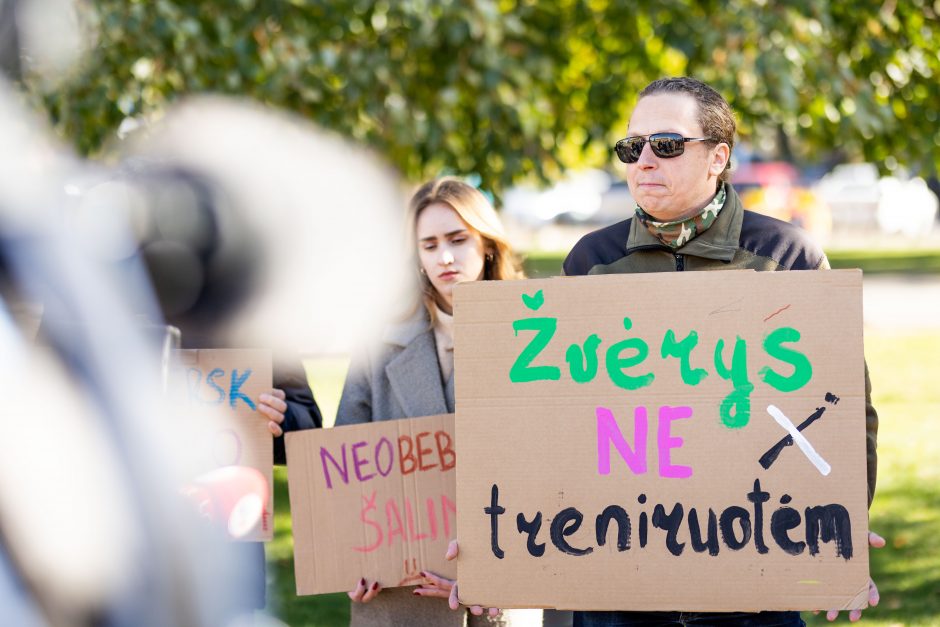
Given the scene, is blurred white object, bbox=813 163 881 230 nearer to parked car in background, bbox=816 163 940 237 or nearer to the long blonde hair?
parked car in background, bbox=816 163 940 237

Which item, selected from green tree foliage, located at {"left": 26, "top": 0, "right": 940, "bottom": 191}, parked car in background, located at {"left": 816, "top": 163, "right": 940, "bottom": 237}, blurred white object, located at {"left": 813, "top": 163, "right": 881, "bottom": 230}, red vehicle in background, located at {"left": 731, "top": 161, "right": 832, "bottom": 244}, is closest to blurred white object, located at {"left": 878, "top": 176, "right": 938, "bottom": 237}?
parked car in background, located at {"left": 816, "top": 163, "right": 940, "bottom": 237}

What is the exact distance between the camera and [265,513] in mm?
2953

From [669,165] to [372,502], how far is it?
3.36 ft

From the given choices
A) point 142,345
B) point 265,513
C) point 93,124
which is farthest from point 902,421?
point 142,345

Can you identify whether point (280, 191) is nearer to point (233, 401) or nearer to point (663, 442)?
point (233, 401)

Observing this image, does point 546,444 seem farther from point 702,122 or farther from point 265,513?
point 265,513

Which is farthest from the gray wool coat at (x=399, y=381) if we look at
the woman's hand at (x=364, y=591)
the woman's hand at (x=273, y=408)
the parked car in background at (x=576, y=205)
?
the parked car in background at (x=576, y=205)

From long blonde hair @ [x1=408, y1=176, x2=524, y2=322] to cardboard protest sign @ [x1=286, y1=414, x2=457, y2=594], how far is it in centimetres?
41

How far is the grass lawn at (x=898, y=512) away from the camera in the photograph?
510 cm

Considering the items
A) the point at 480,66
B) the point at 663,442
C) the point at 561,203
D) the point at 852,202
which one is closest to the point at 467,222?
the point at 663,442

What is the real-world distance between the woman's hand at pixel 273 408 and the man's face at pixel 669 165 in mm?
1018

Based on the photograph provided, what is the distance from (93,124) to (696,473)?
4.88m

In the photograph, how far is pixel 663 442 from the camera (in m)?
2.33

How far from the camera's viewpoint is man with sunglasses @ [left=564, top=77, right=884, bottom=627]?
2.41m
